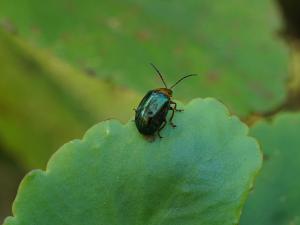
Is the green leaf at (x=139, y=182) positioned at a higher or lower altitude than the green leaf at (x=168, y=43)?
lower

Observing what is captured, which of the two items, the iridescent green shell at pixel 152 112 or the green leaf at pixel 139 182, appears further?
the iridescent green shell at pixel 152 112

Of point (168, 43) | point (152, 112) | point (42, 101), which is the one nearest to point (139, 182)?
point (152, 112)

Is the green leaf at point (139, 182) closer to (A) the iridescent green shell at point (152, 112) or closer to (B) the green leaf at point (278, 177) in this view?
(A) the iridescent green shell at point (152, 112)

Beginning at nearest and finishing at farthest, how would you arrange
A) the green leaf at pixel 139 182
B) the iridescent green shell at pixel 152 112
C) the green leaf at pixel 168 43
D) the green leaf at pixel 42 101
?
the green leaf at pixel 139 182 → the iridescent green shell at pixel 152 112 → the green leaf at pixel 168 43 → the green leaf at pixel 42 101

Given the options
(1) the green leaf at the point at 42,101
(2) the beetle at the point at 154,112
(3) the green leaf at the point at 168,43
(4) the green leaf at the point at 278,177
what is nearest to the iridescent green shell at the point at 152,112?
(2) the beetle at the point at 154,112

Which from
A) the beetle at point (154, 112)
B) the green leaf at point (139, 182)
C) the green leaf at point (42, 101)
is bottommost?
the green leaf at point (139, 182)

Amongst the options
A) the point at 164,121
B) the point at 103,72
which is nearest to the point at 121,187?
the point at 164,121

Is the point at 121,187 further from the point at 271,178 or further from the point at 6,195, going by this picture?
the point at 6,195

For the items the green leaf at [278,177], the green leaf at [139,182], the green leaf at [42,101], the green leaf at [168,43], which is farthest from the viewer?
the green leaf at [42,101]
